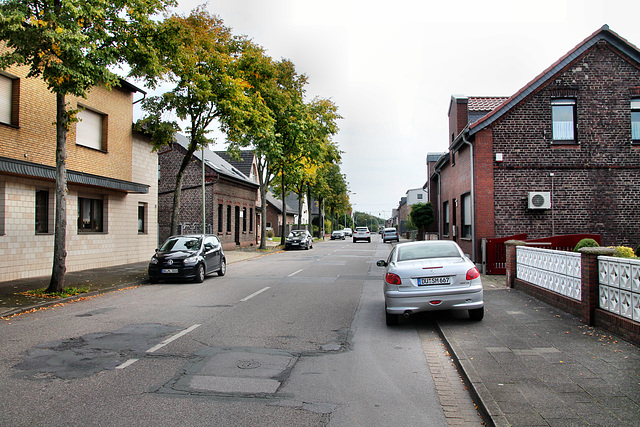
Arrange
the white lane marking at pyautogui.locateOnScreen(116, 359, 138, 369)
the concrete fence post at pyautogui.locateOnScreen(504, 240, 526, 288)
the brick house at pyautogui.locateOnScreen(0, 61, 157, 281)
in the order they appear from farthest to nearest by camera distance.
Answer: the brick house at pyautogui.locateOnScreen(0, 61, 157, 281)
the concrete fence post at pyautogui.locateOnScreen(504, 240, 526, 288)
the white lane marking at pyautogui.locateOnScreen(116, 359, 138, 369)

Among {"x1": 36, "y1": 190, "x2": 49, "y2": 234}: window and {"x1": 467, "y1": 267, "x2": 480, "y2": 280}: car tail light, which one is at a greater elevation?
{"x1": 36, "y1": 190, "x2": 49, "y2": 234}: window

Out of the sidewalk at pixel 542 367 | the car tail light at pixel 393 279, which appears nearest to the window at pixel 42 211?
the sidewalk at pixel 542 367

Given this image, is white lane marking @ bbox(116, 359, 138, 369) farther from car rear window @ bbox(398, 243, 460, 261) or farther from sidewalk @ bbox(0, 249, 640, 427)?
car rear window @ bbox(398, 243, 460, 261)

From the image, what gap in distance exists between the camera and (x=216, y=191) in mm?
34281

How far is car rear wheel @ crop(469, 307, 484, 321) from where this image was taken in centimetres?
838

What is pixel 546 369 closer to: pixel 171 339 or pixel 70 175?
pixel 171 339

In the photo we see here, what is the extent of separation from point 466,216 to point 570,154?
15.5 feet

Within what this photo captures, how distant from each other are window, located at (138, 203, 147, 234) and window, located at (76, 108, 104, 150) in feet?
15.7

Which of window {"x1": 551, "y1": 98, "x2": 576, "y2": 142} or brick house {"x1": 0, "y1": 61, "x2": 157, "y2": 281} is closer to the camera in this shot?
brick house {"x1": 0, "y1": 61, "x2": 157, "y2": 281}

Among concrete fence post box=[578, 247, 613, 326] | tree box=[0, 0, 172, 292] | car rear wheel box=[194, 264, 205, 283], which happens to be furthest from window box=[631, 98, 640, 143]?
tree box=[0, 0, 172, 292]

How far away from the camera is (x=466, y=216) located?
20.7m

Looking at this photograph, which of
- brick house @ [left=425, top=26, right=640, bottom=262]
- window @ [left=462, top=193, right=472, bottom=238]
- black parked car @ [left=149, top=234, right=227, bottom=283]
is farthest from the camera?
window @ [left=462, top=193, right=472, bottom=238]

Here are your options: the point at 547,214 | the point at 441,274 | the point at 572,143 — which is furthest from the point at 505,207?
the point at 441,274

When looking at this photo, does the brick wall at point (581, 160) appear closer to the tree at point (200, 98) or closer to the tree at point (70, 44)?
the tree at point (200, 98)
